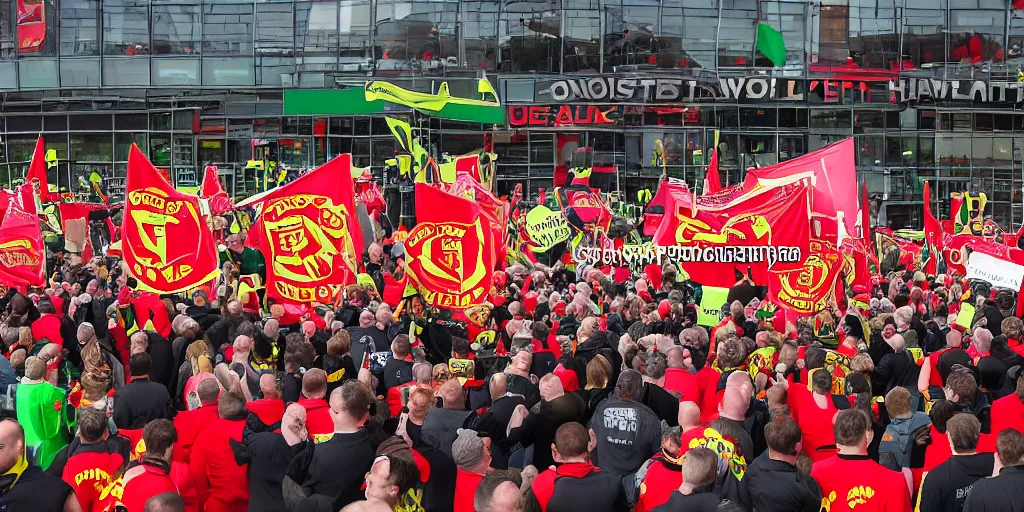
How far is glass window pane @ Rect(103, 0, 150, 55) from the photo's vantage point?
4478cm

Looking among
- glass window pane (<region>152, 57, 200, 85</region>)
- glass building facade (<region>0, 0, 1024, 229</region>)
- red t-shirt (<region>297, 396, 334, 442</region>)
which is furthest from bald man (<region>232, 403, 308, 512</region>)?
glass window pane (<region>152, 57, 200, 85</region>)

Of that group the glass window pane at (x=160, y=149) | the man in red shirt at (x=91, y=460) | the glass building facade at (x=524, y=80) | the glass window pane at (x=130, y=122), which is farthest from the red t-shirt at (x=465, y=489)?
the glass window pane at (x=130, y=122)

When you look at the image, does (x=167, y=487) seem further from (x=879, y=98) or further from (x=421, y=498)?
(x=879, y=98)

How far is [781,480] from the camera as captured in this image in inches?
244

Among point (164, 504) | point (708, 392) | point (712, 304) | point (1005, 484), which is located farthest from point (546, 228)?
point (164, 504)

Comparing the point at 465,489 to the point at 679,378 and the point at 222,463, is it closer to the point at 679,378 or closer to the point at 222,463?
the point at 222,463

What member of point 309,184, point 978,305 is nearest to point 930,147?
point 978,305

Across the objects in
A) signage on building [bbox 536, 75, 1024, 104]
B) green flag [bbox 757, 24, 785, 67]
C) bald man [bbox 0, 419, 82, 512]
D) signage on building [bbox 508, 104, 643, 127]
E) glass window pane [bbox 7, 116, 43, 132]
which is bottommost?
bald man [bbox 0, 419, 82, 512]

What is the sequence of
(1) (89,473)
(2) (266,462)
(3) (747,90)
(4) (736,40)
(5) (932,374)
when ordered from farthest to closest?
(4) (736,40) → (3) (747,90) → (5) (932,374) → (2) (266,462) → (1) (89,473)

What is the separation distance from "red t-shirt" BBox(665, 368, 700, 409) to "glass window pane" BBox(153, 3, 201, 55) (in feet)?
129

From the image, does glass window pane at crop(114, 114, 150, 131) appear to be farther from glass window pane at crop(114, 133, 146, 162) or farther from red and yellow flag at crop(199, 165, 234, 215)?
red and yellow flag at crop(199, 165, 234, 215)

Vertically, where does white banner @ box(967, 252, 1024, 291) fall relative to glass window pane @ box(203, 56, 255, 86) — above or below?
below

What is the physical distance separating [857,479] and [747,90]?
40.0 m

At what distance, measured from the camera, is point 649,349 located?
10.4m
